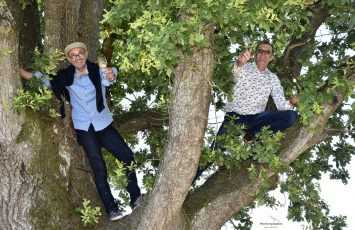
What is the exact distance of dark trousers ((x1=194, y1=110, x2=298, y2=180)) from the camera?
5473 mm

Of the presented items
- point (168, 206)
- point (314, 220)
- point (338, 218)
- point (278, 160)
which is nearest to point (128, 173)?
point (168, 206)

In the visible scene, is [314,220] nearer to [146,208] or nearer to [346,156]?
[346,156]

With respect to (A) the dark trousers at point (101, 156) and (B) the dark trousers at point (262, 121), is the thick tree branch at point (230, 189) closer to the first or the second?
(B) the dark trousers at point (262, 121)

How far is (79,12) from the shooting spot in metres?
6.42

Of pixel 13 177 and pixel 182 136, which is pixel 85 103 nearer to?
pixel 13 177

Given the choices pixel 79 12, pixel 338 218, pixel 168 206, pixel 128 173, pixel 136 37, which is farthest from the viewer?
pixel 338 218

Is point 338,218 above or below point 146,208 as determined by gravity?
above

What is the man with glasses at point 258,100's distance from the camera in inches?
216

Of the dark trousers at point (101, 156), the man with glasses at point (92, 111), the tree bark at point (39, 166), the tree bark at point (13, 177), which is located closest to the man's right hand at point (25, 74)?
the man with glasses at point (92, 111)

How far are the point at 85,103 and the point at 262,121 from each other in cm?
170

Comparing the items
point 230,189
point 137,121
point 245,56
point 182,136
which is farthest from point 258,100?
point 137,121

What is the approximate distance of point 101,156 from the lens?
5.52m

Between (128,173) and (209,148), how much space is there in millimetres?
831

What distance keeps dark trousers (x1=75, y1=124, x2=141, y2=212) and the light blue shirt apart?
80 mm
